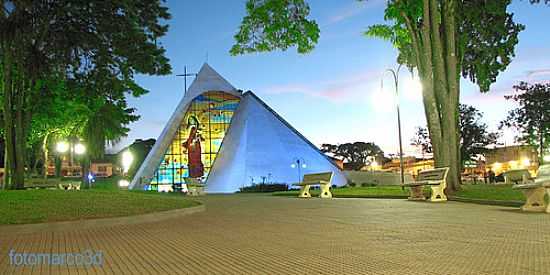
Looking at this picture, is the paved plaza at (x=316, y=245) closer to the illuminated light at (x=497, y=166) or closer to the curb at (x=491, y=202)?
the curb at (x=491, y=202)

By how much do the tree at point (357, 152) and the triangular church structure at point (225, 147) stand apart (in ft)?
178

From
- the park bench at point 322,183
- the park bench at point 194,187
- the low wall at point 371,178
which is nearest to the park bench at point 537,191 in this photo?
the park bench at point 322,183

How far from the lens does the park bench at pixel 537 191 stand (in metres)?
9.31

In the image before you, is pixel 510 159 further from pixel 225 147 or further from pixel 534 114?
pixel 225 147

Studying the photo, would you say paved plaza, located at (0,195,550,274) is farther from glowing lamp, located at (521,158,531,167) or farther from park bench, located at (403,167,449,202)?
glowing lamp, located at (521,158,531,167)

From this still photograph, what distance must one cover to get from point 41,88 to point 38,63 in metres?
4.96

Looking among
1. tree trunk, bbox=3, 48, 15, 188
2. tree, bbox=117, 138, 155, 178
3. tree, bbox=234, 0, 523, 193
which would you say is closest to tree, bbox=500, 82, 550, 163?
tree, bbox=234, 0, 523, 193

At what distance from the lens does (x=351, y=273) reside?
4.09m

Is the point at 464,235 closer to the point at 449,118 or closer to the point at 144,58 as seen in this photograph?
the point at 449,118

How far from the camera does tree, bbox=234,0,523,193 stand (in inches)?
603

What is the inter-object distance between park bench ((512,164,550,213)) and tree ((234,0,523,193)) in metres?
4.80

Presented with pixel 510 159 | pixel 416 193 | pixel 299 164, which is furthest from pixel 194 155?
pixel 510 159

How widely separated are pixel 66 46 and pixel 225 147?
2840cm

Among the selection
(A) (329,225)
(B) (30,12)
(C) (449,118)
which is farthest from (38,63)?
(C) (449,118)
